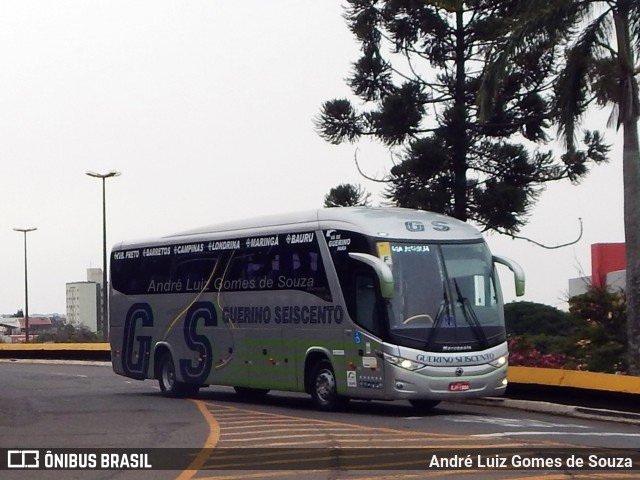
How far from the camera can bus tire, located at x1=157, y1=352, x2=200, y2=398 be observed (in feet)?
84.1

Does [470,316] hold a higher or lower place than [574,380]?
higher

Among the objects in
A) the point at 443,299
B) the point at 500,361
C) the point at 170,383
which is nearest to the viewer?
the point at 443,299

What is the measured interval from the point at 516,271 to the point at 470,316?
1.40 meters

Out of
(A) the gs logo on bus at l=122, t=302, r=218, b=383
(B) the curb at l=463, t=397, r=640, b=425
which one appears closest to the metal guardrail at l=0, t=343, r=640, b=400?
(B) the curb at l=463, t=397, r=640, b=425

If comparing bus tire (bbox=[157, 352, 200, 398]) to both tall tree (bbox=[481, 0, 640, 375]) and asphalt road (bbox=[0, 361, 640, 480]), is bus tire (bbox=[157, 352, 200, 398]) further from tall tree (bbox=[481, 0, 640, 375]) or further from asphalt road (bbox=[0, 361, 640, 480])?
tall tree (bbox=[481, 0, 640, 375])

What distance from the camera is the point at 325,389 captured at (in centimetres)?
2105

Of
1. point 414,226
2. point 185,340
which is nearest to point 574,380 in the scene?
point 414,226

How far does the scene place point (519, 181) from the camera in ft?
126

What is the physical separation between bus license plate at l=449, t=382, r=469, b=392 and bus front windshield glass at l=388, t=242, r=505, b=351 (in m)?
0.55

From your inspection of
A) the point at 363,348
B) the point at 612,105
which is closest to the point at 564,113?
the point at 612,105

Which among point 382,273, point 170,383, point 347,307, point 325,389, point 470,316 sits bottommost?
point 170,383

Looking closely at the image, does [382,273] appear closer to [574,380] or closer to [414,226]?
[414,226]

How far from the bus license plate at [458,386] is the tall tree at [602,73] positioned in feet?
17.4

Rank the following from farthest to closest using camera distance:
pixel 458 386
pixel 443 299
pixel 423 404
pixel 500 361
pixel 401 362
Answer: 1. pixel 423 404
2. pixel 500 361
3. pixel 443 299
4. pixel 458 386
5. pixel 401 362
